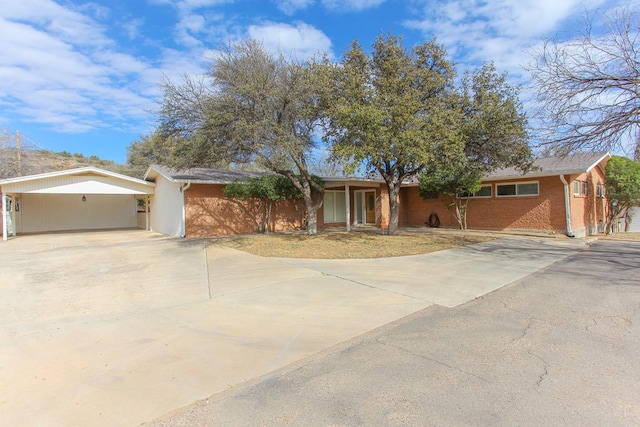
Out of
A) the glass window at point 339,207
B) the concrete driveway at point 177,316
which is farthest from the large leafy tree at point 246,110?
the glass window at point 339,207

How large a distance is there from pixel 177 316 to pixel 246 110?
7.34 meters

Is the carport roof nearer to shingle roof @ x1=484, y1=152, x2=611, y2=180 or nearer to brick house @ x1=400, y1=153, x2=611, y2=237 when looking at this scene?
brick house @ x1=400, y1=153, x2=611, y2=237

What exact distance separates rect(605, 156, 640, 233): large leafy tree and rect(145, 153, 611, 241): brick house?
2.11 feet

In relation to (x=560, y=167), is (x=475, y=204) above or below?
below

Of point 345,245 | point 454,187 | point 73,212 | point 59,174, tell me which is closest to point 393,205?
point 345,245

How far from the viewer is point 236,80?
35.0 feet

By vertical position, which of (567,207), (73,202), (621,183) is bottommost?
(567,207)

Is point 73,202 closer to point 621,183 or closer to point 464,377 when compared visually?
point 464,377

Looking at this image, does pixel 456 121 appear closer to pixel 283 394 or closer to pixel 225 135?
pixel 225 135

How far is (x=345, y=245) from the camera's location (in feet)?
40.1

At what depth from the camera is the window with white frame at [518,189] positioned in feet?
54.0

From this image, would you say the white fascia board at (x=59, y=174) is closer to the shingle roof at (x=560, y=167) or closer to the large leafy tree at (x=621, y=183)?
the shingle roof at (x=560, y=167)

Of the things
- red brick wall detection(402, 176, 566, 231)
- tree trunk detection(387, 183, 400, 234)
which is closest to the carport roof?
tree trunk detection(387, 183, 400, 234)

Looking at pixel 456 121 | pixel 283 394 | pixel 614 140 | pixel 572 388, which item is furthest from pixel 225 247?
pixel 614 140
